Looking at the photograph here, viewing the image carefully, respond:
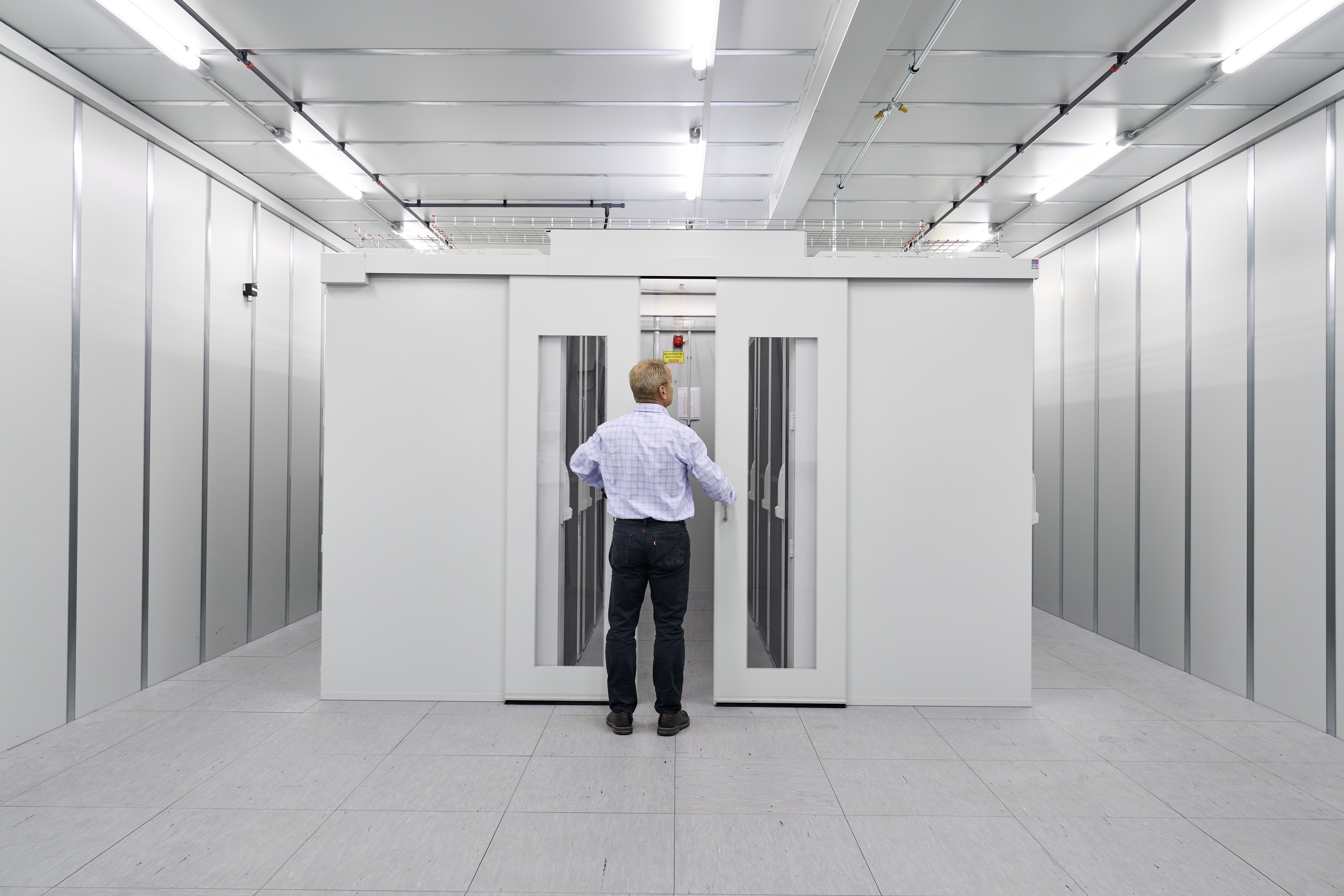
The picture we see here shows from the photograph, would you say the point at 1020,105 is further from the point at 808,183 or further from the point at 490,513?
the point at 490,513

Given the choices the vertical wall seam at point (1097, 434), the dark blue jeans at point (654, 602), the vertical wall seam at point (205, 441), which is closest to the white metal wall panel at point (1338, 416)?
the vertical wall seam at point (1097, 434)

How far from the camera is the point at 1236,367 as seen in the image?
150 inches

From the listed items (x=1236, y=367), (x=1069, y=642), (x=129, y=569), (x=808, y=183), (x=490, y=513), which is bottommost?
(x=1069, y=642)

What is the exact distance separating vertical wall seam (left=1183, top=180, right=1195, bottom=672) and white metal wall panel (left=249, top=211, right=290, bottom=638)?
6.64 meters

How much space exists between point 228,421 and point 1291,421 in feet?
22.0

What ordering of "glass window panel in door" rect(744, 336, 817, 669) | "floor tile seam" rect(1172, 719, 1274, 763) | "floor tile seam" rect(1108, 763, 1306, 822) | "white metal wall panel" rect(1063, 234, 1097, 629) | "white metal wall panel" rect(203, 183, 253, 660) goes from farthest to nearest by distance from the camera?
"white metal wall panel" rect(1063, 234, 1097, 629)
"white metal wall panel" rect(203, 183, 253, 660)
"glass window panel in door" rect(744, 336, 817, 669)
"floor tile seam" rect(1172, 719, 1274, 763)
"floor tile seam" rect(1108, 763, 1306, 822)

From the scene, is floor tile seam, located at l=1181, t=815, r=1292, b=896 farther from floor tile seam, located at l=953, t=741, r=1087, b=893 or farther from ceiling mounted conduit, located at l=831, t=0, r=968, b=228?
ceiling mounted conduit, located at l=831, t=0, r=968, b=228

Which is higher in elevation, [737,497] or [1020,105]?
[1020,105]

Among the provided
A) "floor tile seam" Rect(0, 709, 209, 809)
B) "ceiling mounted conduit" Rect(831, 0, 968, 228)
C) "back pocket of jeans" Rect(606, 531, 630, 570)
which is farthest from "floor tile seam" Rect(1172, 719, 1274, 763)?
"floor tile seam" Rect(0, 709, 209, 809)

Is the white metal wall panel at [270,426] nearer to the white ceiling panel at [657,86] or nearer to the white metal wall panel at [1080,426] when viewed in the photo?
the white ceiling panel at [657,86]

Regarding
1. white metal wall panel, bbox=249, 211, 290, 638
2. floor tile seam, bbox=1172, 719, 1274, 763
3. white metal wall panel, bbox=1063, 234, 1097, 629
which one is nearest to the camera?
floor tile seam, bbox=1172, 719, 1274, 763

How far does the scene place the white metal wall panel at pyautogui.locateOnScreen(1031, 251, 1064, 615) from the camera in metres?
Result: 5.63

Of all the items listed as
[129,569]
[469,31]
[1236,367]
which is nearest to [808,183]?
[469,31]

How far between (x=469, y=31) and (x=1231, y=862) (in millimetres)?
4733
